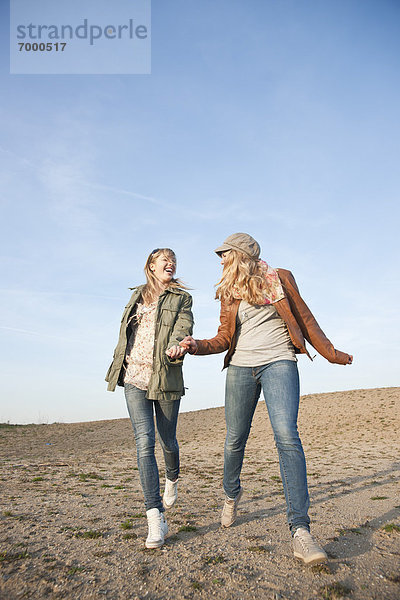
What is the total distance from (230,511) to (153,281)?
2.49 m

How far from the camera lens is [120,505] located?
5.81m

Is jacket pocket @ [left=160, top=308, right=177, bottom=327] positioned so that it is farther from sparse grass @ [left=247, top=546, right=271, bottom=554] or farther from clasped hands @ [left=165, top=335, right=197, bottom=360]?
sparse grass @ [left=247, top=546, right=271, bottom=554]

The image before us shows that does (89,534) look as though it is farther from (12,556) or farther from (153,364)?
(153,364)

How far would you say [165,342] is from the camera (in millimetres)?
4215

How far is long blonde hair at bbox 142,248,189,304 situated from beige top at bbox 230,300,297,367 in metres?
0.86

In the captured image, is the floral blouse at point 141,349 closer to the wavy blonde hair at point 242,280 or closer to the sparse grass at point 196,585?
the wavy blonde hair at point 242,280

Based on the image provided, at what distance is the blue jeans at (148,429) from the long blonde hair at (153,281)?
95cm

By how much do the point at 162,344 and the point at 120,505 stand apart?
9.58 feet

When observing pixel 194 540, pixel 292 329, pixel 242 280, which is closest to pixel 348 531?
pixel 194 540

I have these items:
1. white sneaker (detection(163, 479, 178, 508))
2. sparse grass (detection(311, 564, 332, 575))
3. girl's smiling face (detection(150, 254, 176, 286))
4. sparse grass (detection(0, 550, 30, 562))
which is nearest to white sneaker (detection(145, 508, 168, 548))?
white sneaker (detection(163, 479, 178, 508))

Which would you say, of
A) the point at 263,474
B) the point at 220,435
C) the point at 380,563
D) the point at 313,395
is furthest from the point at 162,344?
the point at 313,395

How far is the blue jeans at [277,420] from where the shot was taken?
11.3 feet

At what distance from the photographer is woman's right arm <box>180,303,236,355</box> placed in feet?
12.9

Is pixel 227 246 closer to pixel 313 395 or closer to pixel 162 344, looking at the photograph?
pixel 162 344
